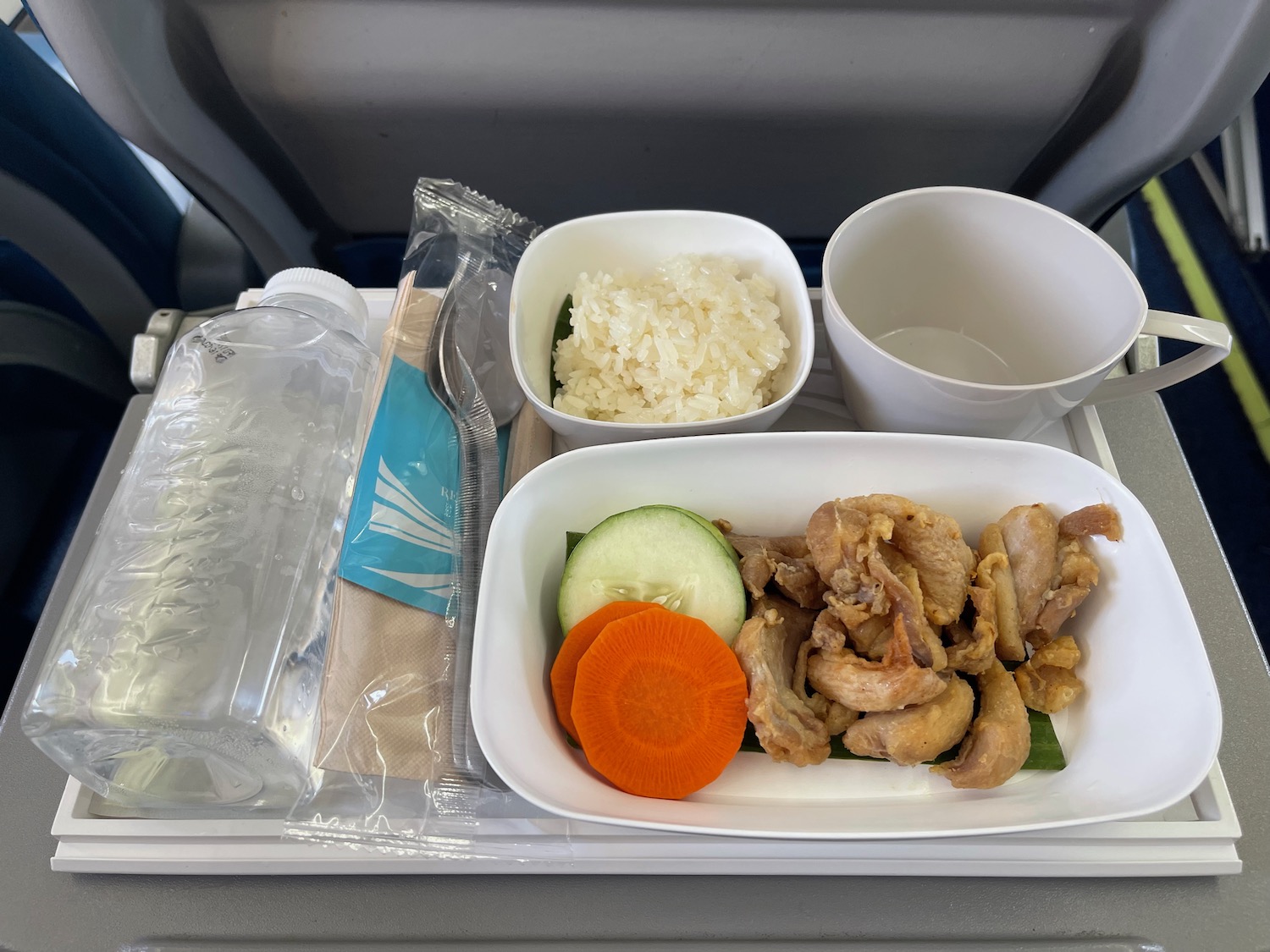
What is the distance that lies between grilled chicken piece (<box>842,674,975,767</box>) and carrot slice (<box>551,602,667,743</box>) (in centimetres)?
20

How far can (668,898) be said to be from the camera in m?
0.68

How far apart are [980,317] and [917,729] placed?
516 millimetres

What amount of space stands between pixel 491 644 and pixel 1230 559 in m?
1.51

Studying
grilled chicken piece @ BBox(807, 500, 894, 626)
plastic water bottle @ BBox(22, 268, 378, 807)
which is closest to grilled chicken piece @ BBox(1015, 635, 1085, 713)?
grilled chicken piece @ BBox(807, 500, 894, 626)

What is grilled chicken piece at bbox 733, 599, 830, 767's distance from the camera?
640 mm

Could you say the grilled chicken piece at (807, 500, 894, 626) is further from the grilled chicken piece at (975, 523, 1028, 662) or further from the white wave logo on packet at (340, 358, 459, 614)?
the white wave logo on packet at (340, 358, 459, 614)

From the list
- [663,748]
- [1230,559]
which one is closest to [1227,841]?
[663,748]

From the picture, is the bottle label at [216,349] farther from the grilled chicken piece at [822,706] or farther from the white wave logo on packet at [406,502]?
the grilled chicken piece at [822,706]

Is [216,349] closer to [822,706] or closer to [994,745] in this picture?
[822,706]

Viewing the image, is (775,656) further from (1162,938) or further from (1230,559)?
(1230,559)

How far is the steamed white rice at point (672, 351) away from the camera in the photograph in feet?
2.62

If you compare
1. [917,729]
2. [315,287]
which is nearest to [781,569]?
[917,729]

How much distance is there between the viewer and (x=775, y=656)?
0.69 meters

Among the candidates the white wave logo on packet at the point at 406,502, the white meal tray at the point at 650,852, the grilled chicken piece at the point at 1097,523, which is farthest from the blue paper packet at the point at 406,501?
the grilled chicken piece at the point at 1097,523
